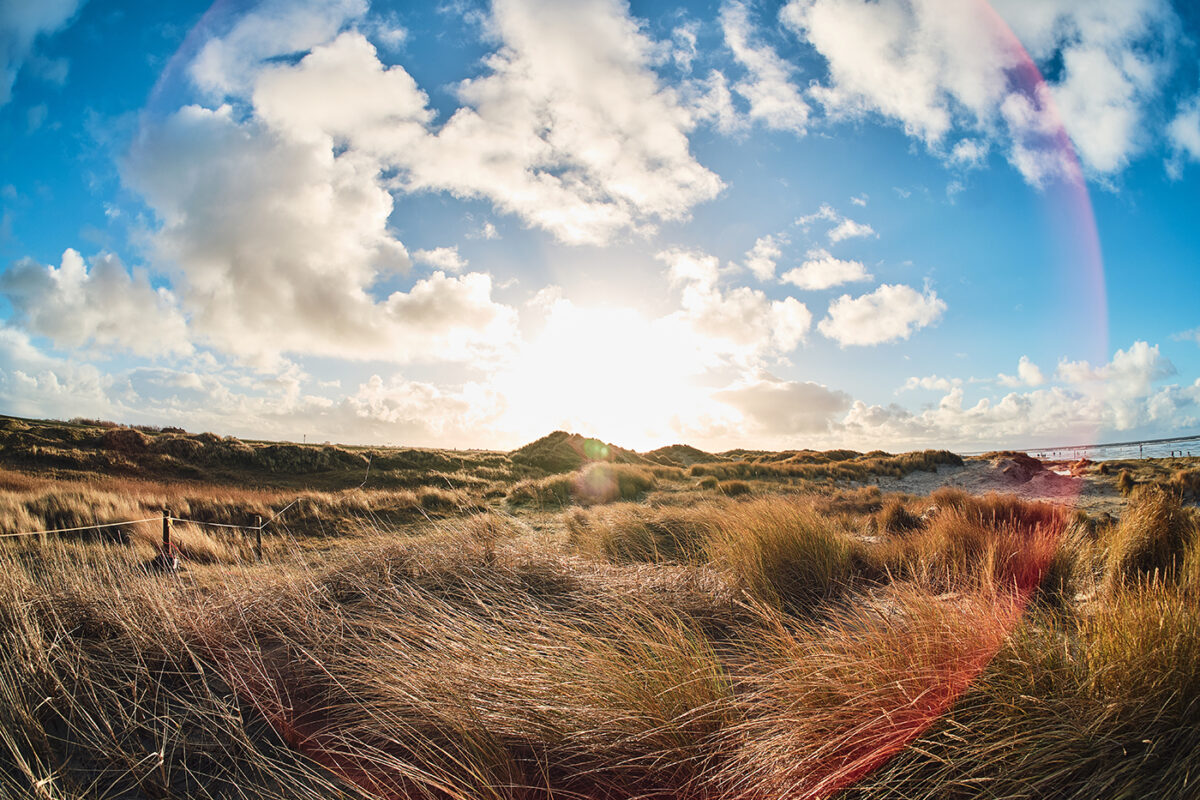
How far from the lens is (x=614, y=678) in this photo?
2.62 m

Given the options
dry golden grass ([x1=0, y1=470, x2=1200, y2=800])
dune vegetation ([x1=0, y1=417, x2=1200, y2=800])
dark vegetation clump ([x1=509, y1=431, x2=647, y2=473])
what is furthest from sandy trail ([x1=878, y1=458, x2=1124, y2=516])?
dark vegetation clump ([x1=509, y1=431, x2=647, y2=473])

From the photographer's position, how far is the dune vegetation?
200 centimetres

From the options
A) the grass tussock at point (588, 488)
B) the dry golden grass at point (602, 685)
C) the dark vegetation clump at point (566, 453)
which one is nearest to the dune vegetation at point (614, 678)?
the dry golden grass at point (602, 685)

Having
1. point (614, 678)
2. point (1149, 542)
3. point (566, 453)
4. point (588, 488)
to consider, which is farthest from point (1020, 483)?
point (566, 453)

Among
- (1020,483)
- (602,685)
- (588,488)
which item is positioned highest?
(602,685)

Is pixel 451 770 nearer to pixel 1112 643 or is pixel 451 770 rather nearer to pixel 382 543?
pixel 1112 643

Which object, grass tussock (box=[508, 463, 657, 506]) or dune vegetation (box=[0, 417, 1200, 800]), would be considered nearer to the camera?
dune vegetation (box=[0, 417, 1200, 800])

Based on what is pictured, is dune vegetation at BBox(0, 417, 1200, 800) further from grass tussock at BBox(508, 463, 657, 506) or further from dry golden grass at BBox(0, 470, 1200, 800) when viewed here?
grass tussock at BBox(508, 463, 657, 506)

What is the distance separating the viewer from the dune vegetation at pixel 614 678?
2.00 m

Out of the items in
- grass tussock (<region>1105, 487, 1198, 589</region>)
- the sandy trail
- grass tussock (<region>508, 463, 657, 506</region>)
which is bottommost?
grass tussock (<region>508, 463, 657, 506</region>)

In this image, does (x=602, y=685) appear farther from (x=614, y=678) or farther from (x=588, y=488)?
(x=588, y=488)

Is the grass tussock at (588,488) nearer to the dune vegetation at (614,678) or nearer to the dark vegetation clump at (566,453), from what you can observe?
the dark vegetation clump at (566,453)

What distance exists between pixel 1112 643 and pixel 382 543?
20.1ft

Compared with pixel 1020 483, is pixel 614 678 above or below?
above
